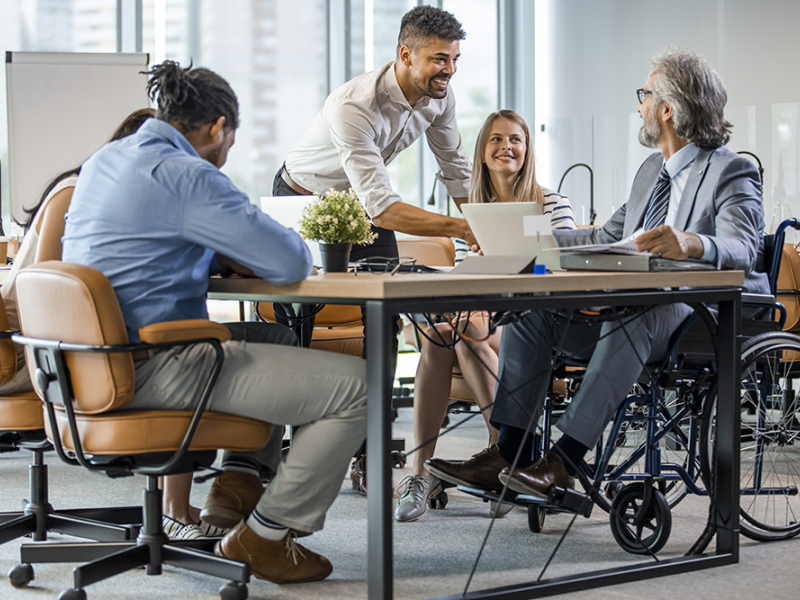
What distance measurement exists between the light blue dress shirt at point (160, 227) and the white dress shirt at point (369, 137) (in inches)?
44.5

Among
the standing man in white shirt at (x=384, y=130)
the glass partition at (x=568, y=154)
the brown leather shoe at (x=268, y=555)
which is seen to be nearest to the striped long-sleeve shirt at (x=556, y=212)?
the standing man in white shirt at (x=384, y=130)

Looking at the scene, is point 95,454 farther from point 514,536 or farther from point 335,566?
point 514,536

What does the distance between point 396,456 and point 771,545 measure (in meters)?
1.38

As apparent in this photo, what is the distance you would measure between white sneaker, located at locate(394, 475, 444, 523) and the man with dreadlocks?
0.70 m

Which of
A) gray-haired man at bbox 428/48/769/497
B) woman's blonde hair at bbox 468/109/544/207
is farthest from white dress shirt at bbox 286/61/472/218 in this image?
gray-haired man at bbox 428/48/769/497

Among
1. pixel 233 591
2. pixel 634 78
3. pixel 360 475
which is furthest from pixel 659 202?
pixel 634 78

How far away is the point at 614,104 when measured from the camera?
6.78 meters

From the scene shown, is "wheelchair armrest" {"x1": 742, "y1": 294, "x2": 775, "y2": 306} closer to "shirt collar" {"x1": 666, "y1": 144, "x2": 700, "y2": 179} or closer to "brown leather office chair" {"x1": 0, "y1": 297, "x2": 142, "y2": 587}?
"shirt collar" {"x1": 666, "y1": 144, "x2": 700, "y2": 179}

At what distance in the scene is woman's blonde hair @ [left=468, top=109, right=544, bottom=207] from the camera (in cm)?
317

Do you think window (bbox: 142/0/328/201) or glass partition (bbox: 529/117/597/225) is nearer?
window (bbox: 142/0/328/201)

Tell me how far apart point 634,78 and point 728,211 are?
4.58 metres

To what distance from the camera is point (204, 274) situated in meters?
1.99

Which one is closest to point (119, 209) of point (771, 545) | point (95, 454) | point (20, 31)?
point (95, 454)

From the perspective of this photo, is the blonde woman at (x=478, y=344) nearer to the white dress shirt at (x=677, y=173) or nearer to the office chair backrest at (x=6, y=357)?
the white dress shirt at (x=677, y=173)
